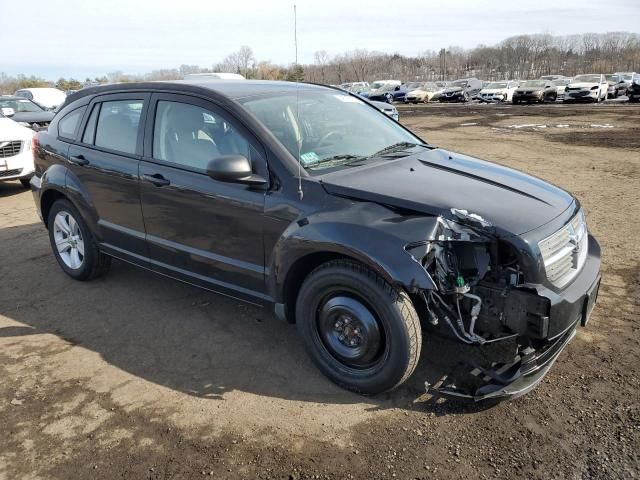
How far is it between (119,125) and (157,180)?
2.68ft

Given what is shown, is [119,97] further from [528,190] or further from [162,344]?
[528,190]

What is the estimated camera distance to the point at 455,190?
3166 mm

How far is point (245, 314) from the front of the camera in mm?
4301

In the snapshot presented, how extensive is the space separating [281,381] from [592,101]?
32950 millimetres

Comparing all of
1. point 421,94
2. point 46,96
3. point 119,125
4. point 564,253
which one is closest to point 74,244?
point 119,125

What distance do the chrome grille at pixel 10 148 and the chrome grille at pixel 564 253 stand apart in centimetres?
902

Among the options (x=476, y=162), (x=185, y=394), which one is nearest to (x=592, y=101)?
(x=476, y=162)

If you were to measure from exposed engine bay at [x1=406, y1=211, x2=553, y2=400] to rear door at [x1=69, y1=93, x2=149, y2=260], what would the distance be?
244 centimetres

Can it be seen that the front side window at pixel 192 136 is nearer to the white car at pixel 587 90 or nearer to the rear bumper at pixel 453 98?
the white car at pixel 587 90

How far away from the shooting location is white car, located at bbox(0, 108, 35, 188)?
29.0 feet

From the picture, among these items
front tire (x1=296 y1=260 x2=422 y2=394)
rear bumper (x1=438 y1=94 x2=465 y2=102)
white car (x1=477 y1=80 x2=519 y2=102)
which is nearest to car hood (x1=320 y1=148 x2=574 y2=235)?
front tire (x1=296 y1=260 x2=422 y2=394)

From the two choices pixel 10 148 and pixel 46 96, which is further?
pixel 46 96

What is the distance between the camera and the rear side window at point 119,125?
4.15 m

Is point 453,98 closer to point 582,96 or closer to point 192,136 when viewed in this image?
point 582,96
